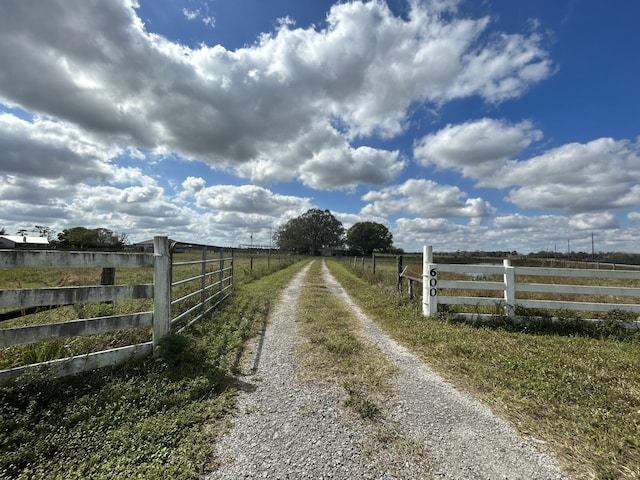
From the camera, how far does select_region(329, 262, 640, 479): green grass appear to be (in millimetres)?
2426

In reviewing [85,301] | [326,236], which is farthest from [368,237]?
[85,301]

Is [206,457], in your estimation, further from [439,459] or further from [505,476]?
[505,476]

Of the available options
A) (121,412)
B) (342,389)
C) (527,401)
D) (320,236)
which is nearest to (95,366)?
(121,412)

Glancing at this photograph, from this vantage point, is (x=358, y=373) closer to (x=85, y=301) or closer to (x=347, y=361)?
(x=347, y=361)

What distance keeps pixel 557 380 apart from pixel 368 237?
8252cm

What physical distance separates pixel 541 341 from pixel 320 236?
264ft

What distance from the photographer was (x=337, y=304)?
345 inches

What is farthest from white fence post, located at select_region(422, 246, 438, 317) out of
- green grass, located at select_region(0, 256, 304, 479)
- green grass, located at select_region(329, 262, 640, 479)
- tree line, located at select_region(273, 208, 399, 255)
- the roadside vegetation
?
tree line, located at select_region(273, 208, 399, 255)

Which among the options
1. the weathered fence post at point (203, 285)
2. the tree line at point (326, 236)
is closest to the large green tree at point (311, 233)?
the tree line at point (326, 236)

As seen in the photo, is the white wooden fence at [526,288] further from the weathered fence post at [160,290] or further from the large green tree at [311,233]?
the large green tree at [311,233]

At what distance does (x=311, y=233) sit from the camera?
83.9 m

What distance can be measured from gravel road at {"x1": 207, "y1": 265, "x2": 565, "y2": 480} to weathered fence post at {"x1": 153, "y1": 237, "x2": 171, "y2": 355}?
1.40m

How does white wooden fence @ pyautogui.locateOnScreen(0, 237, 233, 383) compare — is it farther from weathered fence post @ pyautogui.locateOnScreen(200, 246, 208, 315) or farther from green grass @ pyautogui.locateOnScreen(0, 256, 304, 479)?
weathered fence post @ pyautogui.locateOnScreen(200, 246, 208, 315)

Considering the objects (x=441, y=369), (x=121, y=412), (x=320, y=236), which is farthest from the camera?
(x=320, y=236)
